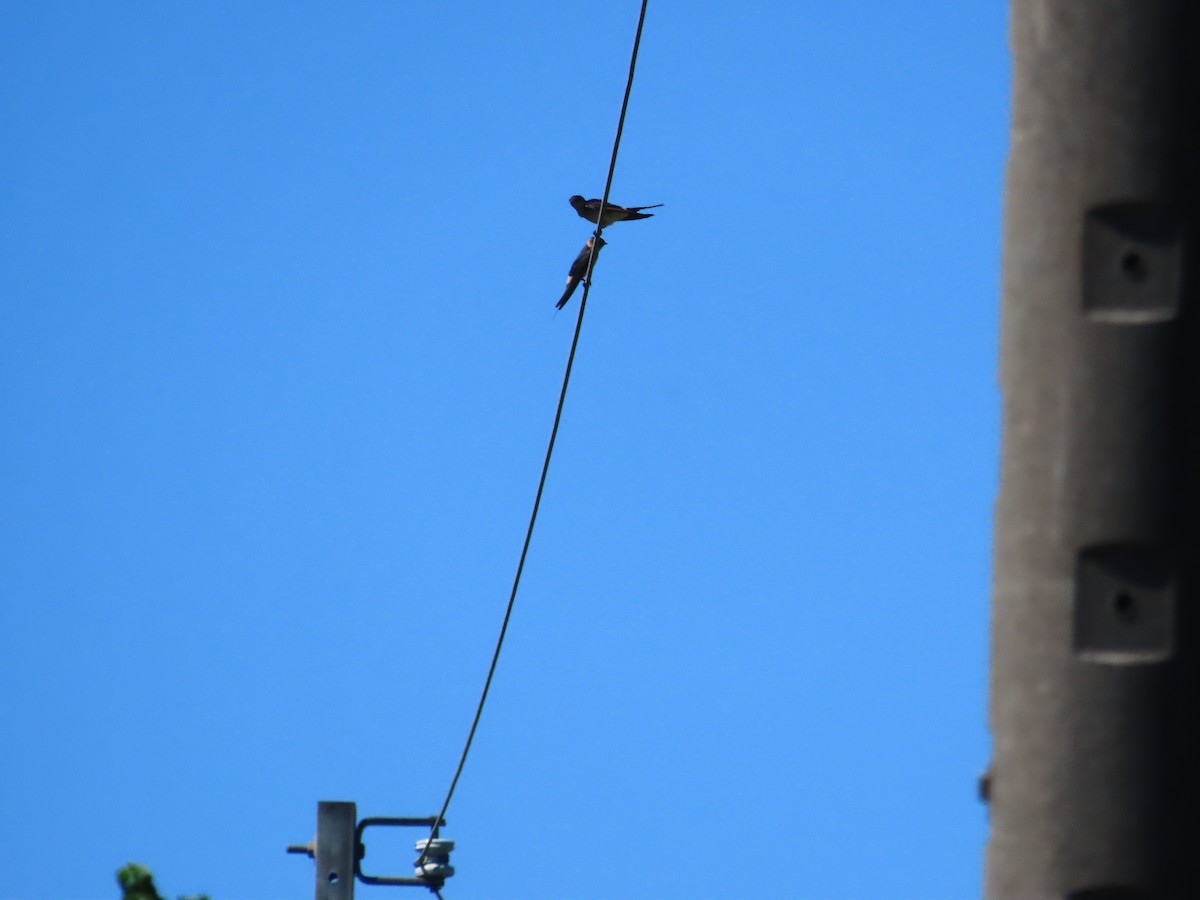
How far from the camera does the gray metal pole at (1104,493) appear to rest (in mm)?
2219

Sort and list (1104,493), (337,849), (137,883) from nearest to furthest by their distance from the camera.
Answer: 1. (1104,493)
2. (337,849)
3. (137,883)

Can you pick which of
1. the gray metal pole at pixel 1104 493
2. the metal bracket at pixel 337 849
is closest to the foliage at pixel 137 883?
the metal bracket at pixel 337 849

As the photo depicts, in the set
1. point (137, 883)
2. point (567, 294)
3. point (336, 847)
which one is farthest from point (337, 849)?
point (567, 294)

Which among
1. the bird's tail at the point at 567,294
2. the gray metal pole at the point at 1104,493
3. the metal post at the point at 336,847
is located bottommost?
the gray metal pole at the point at 1104,493

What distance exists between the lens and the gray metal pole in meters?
2.22

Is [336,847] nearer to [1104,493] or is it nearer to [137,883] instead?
[137,883]

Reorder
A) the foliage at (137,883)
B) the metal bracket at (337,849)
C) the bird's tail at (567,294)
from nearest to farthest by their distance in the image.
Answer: the metal bracket at (337,849), the foliage at (137,883), the bird's tail at (567,294)

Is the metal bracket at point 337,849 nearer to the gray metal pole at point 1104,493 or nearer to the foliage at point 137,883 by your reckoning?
the foliage at point 137,883

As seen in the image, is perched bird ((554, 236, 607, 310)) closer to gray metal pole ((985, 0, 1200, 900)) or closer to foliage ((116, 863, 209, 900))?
foliage ((116, 863, 209, 900))

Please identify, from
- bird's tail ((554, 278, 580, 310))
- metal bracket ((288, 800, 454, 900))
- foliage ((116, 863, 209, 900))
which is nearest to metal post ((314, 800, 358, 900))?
metal bracket ((288, 800, 454, 900))

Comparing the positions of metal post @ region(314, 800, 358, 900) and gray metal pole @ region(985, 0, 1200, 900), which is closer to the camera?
gray metal pole @ region(985, 0, 1200, 900)

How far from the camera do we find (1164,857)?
221 centimetres

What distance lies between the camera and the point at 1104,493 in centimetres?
223

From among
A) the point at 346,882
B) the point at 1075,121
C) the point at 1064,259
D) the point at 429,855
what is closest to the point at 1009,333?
the point at 1064,259
